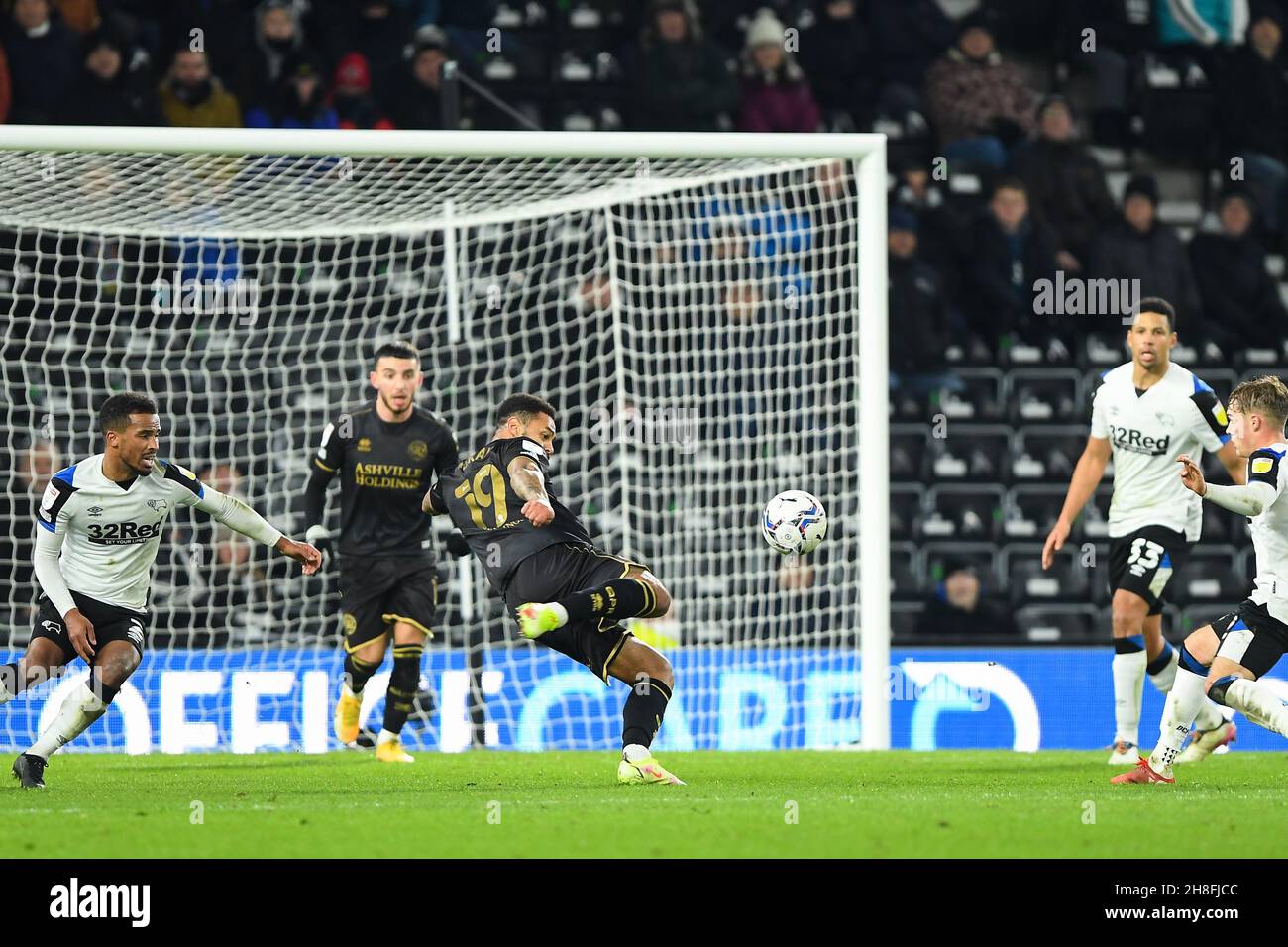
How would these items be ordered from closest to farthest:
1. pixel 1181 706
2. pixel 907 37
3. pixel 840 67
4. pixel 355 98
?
pixel 1181 706
pixel 355 98
pixel 840 67
pixel 907 37

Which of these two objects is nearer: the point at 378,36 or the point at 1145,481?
the point at 1145,481

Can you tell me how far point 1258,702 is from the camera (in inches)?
265

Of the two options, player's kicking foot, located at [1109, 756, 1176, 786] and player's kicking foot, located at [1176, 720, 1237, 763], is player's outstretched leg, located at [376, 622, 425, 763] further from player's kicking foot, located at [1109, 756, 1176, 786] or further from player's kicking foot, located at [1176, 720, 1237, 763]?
player's kicking foot, located at [1176, 720, 1237, 763]

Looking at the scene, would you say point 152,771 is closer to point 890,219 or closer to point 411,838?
point 411,838

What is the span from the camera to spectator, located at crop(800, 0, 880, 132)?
14523mm

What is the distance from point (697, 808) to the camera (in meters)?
6.33

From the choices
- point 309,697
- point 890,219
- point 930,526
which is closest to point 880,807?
point 309,697

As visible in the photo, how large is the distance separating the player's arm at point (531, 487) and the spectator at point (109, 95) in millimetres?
7010

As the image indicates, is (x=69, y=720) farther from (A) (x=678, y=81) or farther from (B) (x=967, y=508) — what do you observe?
(A) (x=678, y=81)

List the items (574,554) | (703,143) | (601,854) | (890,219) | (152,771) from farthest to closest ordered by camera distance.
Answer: (890,219), (703,143), (152,771), (574,554), (601,854)

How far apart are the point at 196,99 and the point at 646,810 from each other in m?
8.67

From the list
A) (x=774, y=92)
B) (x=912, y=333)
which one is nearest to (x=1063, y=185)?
(x=912, y=333)

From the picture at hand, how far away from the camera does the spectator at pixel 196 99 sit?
13234mm

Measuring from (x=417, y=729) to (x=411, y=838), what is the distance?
522 centimetres
